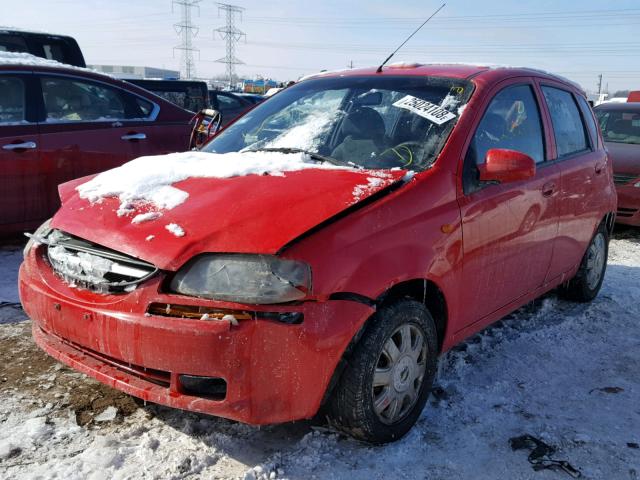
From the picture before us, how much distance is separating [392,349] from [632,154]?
21.8 ft

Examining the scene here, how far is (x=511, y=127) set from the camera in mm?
3557

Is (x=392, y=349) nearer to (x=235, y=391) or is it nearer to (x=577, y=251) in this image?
(x=235, y=391)

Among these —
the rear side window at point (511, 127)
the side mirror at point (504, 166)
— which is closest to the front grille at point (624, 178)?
the rear side window at point (511, 127)

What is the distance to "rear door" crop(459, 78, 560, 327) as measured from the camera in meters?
3.06

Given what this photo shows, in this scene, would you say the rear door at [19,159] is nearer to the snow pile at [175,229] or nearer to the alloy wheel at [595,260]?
the snow pile at [175,229]

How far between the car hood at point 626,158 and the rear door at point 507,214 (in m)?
4.42

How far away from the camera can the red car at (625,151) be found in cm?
759

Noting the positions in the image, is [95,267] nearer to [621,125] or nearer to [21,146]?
[21,146]

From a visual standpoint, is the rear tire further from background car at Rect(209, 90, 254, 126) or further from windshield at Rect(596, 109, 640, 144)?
background car at Rect(209, 90, 254, 126)

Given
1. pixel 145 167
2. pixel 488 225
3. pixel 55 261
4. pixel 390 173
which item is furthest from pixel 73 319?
pixel 488 225

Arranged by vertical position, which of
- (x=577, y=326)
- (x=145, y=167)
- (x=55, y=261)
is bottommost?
(x=577, y=326)

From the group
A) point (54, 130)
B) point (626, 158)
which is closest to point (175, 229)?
point (54, 130)

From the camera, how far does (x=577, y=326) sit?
4.43 meters

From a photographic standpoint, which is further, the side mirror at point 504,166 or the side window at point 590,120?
the side window at point 590,120
